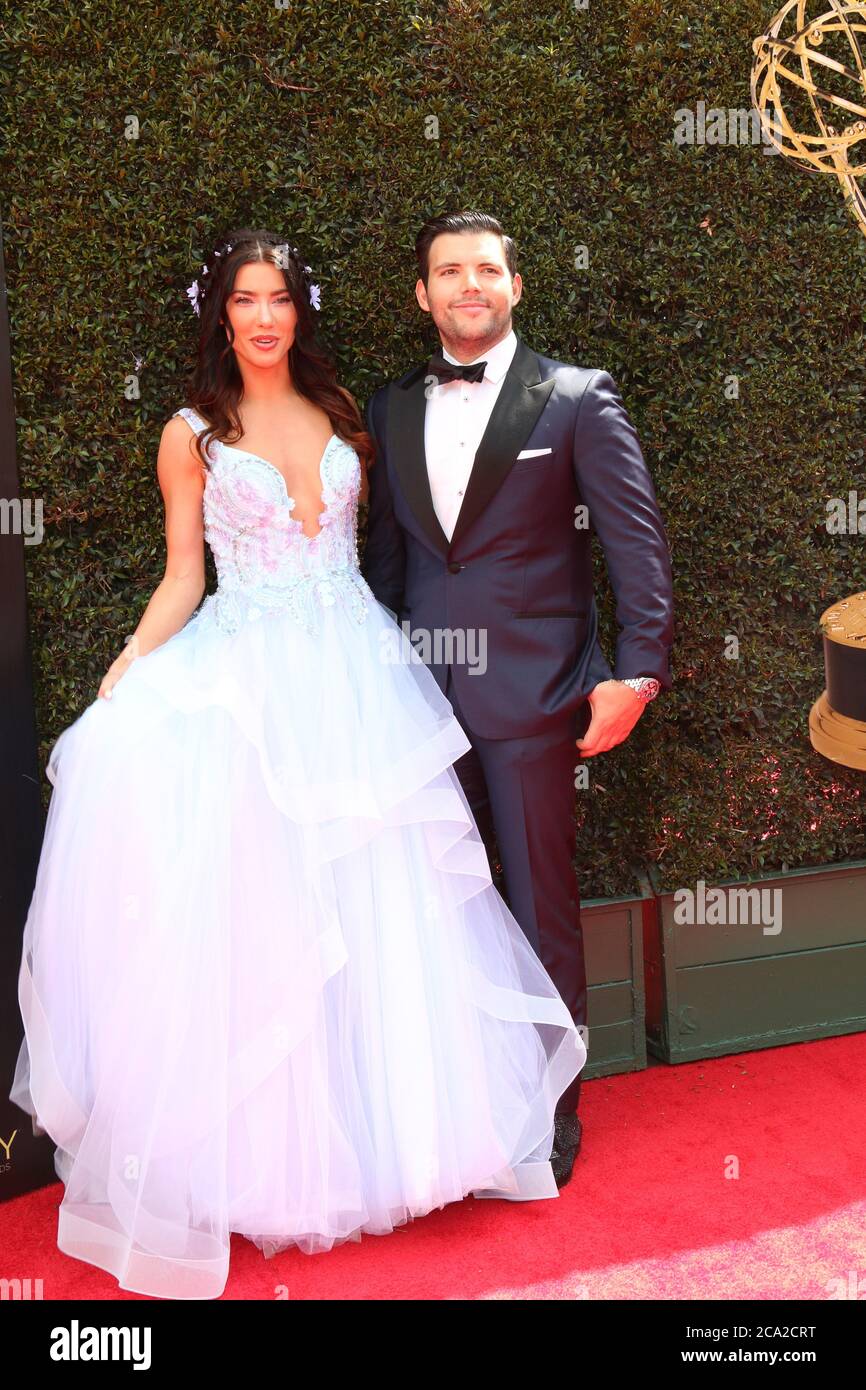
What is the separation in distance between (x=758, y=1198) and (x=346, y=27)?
3.15 m

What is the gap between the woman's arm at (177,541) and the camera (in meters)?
3.05

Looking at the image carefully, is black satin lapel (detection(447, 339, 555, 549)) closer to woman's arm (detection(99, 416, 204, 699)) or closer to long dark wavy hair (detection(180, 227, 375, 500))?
long dark wavy hair (detection(180, 227, 375, 500))

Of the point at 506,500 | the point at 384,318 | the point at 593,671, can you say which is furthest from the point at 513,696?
the point at 384,318

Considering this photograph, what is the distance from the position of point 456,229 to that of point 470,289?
0.58ft

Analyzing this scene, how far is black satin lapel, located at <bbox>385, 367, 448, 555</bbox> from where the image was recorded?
307 cm

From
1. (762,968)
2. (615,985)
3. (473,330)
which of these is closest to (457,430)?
(473,330)

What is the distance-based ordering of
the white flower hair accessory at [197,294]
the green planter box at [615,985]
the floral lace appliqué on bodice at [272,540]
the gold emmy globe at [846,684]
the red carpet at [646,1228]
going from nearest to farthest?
the gold emmy globe at [846,684] < the red carpet at [646,1228] < the floral lace appliqué on bodice at [272,540] < the white flower hair accessory at [197,294] < the green planter box at [615,985]

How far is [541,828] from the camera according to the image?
122 inches

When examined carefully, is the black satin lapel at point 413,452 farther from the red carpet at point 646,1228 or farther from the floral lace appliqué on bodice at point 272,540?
the red carpet at point 646,1228

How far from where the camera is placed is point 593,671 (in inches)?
122

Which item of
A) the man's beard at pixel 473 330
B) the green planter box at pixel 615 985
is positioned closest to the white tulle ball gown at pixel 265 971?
the man's beard at pixel 473 330

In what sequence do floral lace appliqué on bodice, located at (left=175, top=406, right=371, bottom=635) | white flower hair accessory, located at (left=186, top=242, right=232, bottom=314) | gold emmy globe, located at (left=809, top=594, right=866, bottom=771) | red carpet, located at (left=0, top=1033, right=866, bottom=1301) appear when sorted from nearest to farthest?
1. gold emmy globe, located at (left=809, top=594, right=866, bottom=771)
2. red carpet, located at (left=0, top=1033, right=866, bottom=1301)
3. floral lace appliqué on bodice, located at (left=175, top=406, right=371, bottom=635)
4. white flower hair accessory, located at (left=186, top=242, right=232, bottom=314)

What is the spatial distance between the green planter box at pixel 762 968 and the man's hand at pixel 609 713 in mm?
854

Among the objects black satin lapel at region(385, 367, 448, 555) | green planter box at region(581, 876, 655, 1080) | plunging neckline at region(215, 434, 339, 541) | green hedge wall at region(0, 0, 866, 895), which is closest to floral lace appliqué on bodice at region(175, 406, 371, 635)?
plunging neckline at region(215, 434, 339, 541)
